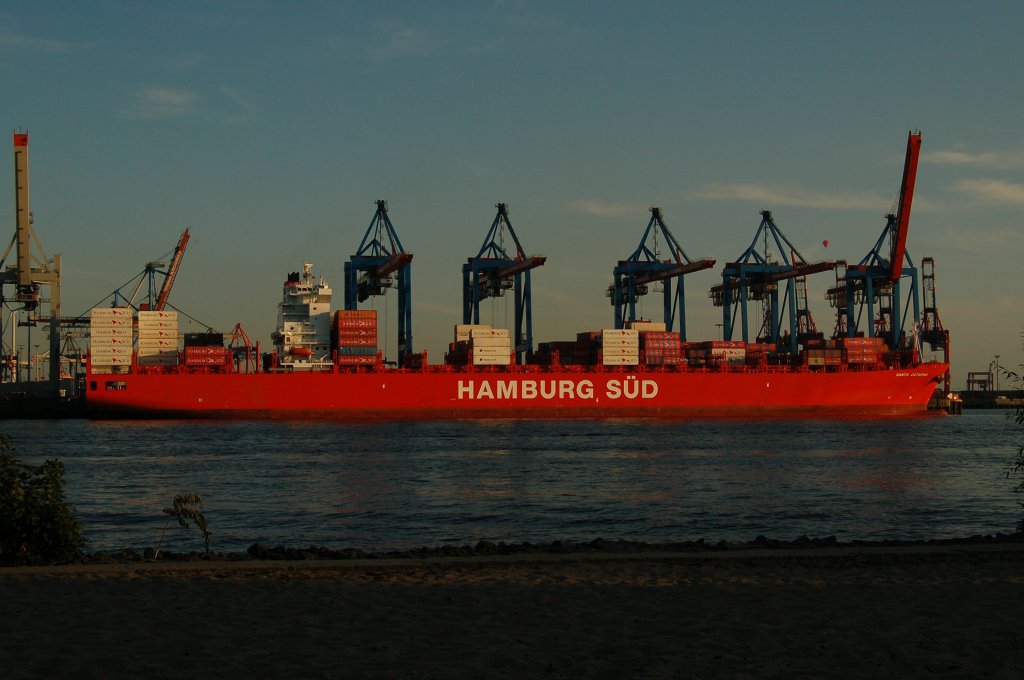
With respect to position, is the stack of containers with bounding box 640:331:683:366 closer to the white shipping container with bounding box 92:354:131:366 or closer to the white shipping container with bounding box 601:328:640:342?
the white shipping container with bounding box 601:328:640:342

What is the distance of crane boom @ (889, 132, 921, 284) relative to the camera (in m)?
69.0

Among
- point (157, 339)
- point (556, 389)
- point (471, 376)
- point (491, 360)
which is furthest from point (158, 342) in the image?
point (556, 389)

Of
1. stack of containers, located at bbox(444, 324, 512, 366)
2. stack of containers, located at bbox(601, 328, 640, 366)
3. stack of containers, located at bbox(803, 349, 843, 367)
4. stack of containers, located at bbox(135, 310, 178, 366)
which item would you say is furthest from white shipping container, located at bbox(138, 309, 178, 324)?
stack of containers, located at bbox(803, 349, 843, 367)

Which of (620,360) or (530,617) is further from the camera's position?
(620,360)

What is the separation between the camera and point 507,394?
61.0 meters

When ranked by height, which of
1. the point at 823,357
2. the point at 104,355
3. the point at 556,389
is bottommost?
the point at 556,389

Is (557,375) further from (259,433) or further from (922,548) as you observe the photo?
(922,548)

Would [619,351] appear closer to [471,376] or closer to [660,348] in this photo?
[660,348]

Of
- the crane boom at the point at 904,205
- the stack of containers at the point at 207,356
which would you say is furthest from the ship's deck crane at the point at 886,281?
the stack of containers at the point at 207,356

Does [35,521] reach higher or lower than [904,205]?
lower

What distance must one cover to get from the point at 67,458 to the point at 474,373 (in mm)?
29554

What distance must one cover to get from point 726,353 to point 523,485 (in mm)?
42647

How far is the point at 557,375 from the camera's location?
62.2m

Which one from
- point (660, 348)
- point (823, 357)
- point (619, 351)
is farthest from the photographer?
point (823, 357)
